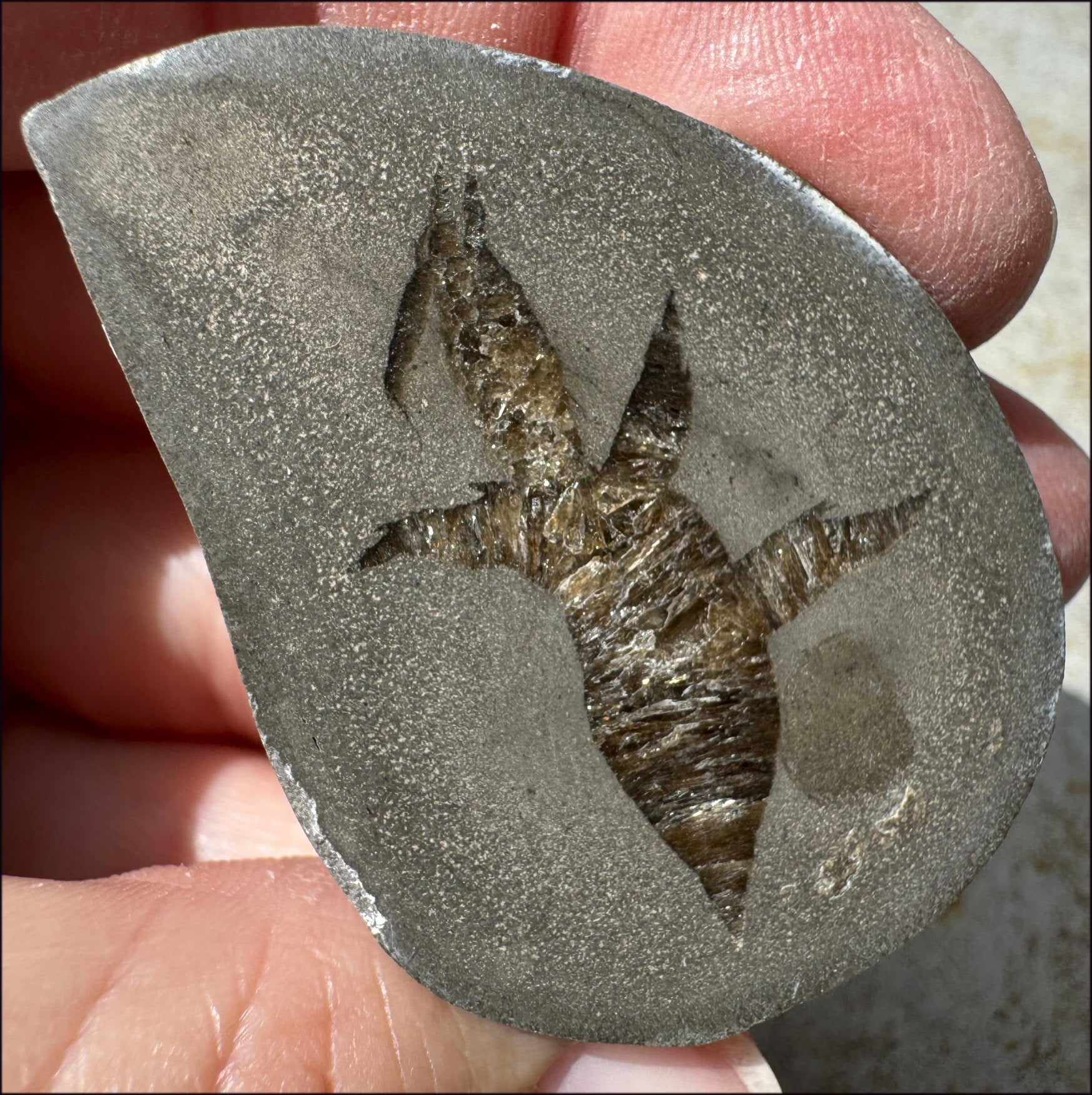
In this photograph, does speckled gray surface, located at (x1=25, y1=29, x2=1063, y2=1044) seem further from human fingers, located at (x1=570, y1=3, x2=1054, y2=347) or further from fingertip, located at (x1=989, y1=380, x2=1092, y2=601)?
fingertip, located at (x1=989, y1=380, x2=1092, y2=601)

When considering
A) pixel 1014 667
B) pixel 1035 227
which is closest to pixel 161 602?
pixel 1014 667

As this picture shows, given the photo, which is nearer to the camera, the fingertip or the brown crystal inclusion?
the brown crystal inclusion

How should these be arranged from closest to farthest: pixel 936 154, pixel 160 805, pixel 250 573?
pixel 250 573 < pixel 936 154 < pixel 160 805

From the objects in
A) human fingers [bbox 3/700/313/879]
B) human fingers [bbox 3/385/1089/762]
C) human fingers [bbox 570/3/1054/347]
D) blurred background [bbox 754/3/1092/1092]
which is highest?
human fingers [bbox 570/3/1054/347]

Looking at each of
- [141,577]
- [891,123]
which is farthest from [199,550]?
[891,123]

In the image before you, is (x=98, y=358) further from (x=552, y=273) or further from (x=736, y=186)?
(x=736, y=186)

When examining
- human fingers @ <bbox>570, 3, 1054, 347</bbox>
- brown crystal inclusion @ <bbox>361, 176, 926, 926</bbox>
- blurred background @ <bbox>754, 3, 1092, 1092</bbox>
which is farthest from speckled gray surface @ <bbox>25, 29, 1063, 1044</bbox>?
blurred background @ <bbox>754, 3, 1092, 1092</bbox>
